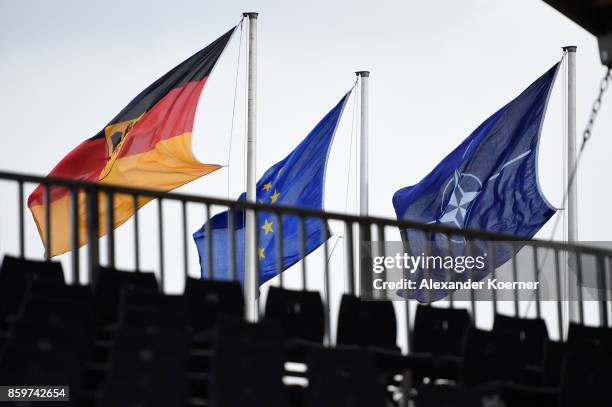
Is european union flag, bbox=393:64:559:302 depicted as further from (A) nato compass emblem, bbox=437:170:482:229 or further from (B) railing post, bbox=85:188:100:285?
(B) railing post, bbox=85:188:100:285

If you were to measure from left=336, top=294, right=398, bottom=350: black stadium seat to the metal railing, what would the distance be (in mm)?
186

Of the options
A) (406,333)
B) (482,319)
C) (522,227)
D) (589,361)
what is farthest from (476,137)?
(589,361)

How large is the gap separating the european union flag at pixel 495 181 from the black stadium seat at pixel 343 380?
556 centimetres

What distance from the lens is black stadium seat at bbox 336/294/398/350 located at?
323 inches

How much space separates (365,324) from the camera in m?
8.27

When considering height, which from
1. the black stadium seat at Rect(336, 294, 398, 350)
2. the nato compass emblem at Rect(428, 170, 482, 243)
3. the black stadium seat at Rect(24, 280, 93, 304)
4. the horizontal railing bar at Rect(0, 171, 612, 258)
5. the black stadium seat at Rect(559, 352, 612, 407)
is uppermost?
the nato compass emblem at Rect(428, 170, 482, 243)

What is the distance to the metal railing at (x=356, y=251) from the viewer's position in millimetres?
7934

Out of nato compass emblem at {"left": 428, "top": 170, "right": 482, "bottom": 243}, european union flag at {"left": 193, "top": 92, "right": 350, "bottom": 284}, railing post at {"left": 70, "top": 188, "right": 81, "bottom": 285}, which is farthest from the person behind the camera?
european union flag at {"left": 193, "top": 92, "right": 350, "bottom": 284}

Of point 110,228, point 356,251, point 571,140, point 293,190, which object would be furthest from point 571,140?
point 110,228

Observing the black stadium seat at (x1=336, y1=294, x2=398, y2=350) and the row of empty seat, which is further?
the black stadium seat at (x1=336, y1=294, x2=398, y2=350)

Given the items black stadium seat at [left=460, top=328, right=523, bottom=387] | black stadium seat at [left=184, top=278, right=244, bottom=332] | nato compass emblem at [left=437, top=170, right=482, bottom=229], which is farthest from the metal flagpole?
black stadium seat at [left=184, top=278, right=244, bottom=332]

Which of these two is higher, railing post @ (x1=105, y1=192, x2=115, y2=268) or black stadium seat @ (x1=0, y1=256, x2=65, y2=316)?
railing post @ (x1=105, y1=192, x2=115, y2=268)
